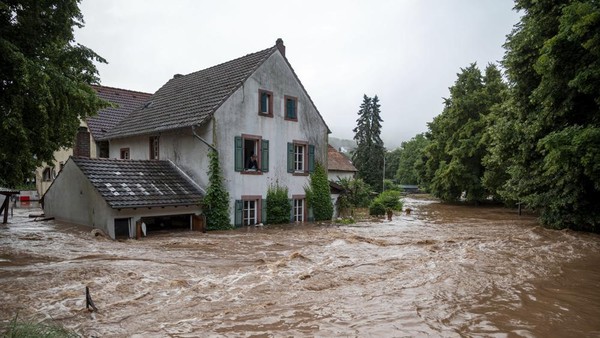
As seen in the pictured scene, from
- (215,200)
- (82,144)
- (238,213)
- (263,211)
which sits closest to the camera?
(215,200)

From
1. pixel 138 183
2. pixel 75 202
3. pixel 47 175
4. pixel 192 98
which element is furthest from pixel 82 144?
pixel 138 183

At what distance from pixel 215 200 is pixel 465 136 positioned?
2872 cm

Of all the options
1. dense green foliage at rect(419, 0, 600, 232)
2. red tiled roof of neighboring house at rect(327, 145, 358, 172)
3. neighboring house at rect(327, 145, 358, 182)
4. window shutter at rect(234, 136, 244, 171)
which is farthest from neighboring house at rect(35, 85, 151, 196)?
dense green foliage at rect(419, 0, 600, 232)

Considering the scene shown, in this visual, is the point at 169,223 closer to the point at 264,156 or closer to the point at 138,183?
the point at 138,183

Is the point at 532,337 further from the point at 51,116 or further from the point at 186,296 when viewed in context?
the point at 51,116

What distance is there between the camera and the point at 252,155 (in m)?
22.0

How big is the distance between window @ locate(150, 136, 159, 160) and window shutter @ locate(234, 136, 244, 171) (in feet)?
16.0

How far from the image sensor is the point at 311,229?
818 inches

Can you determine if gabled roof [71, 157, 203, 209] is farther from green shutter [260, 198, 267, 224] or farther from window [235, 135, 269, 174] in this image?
green shutter [260, 198, 267, 224]

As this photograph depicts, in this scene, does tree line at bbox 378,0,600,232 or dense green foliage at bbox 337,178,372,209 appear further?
dense green foliage at bbox 337,178,372,209

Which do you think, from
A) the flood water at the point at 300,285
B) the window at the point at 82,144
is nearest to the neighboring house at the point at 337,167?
the window at the point at 82,144

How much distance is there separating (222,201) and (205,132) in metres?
3.39

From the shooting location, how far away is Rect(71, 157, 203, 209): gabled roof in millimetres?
16656

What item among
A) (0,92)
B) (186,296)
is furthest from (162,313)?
(0,92)
